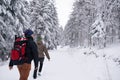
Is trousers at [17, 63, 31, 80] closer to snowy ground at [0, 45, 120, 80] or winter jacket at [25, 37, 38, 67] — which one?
winter jacket at [25, 37, 38, 67]

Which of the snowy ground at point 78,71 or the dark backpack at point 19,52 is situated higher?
the dark backpack at point 19,52

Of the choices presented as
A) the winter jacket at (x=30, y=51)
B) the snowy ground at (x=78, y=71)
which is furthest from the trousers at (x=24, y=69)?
the snowy ground at (x=78, y=71)

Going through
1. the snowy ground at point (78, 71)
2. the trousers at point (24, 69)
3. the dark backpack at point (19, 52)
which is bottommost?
the snowy ground at point (78, 71)

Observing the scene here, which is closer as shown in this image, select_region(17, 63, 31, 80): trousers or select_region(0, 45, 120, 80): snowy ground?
select_region(17, 63, 31, 80): trousers

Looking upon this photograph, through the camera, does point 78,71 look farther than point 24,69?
Yes

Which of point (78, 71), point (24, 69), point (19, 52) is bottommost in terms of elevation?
point (78, 71)

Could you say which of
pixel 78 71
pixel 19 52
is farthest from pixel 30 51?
pixel 78 71

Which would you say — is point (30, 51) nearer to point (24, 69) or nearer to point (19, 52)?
point (19, 52)

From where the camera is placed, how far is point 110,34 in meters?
33.9

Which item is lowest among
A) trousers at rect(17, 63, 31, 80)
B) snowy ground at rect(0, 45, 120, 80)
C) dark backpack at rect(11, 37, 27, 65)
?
snowy ground at rect(0, 45, 120, 80)

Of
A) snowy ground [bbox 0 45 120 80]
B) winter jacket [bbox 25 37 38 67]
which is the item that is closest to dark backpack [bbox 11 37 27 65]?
winter jacket [bbox 25 37 38 67]

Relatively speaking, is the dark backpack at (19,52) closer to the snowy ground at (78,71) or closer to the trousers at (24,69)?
the trousers at (24,69)

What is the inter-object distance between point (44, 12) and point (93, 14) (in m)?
9.08

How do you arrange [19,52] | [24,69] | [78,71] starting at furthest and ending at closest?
1. [78,71]
2. [24,69]
3. [19,52]
